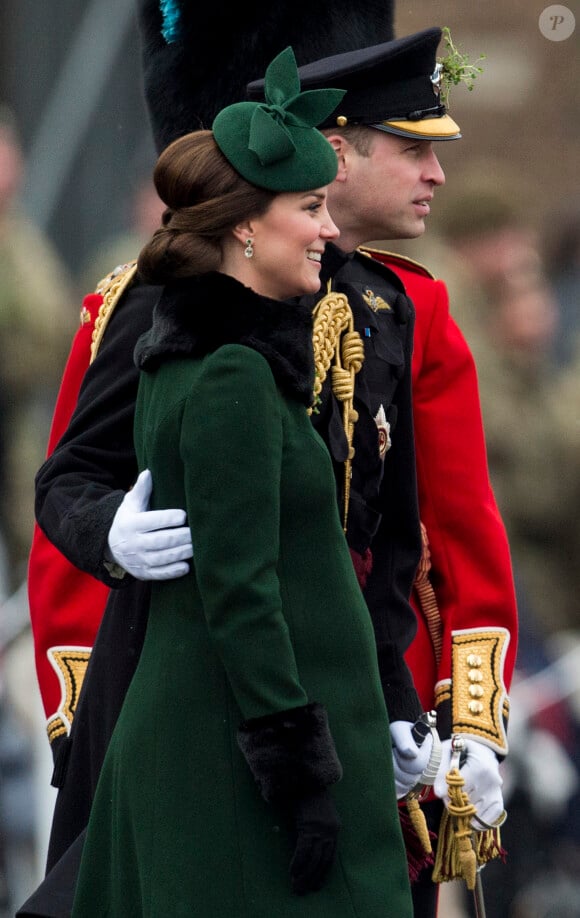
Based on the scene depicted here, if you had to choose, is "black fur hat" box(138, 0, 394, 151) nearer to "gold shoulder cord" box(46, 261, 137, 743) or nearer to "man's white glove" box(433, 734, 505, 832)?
"gold shoulder cord" box(46, 261, 137, 743)

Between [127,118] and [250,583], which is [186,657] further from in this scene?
[127,118]

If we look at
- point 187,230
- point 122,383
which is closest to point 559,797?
point 122,383

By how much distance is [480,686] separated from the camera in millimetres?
3746

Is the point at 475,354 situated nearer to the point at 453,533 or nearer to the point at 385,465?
the point at 453,533

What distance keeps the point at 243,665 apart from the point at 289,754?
146 millimetres

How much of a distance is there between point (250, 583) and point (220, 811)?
36cm

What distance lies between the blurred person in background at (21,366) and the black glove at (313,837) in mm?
3596

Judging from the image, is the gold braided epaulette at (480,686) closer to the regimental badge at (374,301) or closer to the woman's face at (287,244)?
the regimental badge at (374,301)

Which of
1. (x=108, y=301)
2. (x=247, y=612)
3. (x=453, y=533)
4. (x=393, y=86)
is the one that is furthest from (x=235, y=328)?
(x=453, y=533)

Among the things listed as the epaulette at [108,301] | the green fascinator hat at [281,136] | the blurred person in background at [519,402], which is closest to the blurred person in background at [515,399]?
the blurred person in background at [519,402]

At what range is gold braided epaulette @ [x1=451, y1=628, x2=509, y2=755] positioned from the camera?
3701 millimetres

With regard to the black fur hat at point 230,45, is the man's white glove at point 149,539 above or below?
below

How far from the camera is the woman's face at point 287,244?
10.1 feet

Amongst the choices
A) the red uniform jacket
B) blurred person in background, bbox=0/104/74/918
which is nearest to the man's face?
the red uniform jacket
